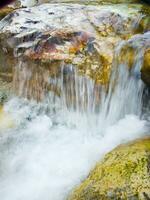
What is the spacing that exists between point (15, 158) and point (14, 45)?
318 cm

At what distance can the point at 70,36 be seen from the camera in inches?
337

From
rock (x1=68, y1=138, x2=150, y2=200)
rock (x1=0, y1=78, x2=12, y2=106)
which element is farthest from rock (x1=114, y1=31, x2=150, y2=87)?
rock (x1=0, y1=78, x2=12, y2=106)

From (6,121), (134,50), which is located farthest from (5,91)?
(134,50)

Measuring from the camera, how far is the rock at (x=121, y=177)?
4508 millimetres

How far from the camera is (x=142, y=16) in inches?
357

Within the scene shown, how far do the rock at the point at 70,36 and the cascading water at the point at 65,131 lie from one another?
9.6 inches

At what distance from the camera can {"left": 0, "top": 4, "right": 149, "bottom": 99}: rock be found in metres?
8.05

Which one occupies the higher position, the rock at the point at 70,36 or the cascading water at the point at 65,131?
the rock at the point at 70,36

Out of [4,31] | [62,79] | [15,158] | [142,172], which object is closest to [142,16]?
[62,79]

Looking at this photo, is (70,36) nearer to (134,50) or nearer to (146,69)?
(134,50)

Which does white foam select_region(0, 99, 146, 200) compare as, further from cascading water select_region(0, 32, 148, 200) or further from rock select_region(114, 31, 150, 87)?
rock select_region(114, 31, 150, 87)

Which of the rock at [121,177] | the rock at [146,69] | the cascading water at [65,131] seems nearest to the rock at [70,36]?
the cascading water at [65,131]

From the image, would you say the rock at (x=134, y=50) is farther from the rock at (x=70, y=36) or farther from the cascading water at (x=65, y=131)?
the rock at (x=70, y=36)

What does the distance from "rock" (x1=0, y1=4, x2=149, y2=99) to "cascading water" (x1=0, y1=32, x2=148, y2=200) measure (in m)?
0.24
